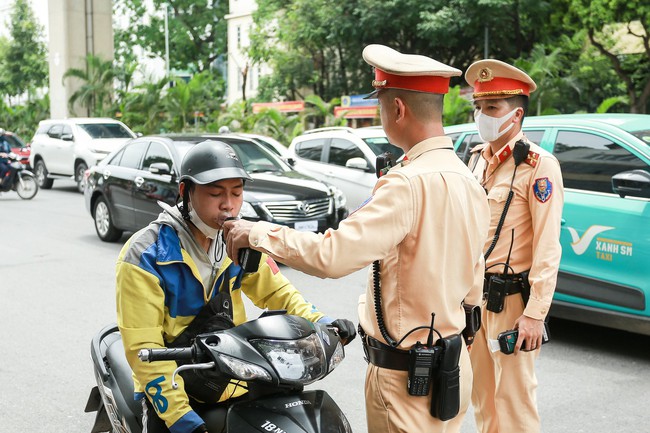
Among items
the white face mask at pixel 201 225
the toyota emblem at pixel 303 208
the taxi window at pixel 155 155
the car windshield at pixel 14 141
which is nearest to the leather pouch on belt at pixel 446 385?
the white face mask at pixel 201 225

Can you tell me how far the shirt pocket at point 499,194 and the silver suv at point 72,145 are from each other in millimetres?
17188

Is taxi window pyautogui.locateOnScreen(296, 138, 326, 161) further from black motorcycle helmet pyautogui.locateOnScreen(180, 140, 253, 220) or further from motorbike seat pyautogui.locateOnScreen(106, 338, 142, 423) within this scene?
black motorcycle helmet pyautogui.locateOnScreen(180, 140, 253, 220)

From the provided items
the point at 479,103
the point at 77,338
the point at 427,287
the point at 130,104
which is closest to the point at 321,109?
the point at 130,104

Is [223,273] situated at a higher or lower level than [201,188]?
lower

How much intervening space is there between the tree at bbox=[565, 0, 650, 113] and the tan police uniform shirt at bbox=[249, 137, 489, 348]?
2128 cm

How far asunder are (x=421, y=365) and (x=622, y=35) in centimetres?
2704

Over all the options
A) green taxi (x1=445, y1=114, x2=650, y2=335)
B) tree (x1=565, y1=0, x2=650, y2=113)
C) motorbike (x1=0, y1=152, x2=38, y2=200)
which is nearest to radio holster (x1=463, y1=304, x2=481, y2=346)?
green taxi (x1=445, y1=114, x2=650, y2=335)

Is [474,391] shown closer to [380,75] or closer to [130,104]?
[380,75]

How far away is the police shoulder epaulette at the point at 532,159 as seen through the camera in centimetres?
371

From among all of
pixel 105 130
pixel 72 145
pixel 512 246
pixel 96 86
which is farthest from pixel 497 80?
pixel 96 86

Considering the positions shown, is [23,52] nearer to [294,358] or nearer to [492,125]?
[492,125]

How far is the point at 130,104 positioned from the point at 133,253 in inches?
1087

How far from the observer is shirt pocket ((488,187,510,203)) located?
12.4ft

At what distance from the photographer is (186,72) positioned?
182 feet
